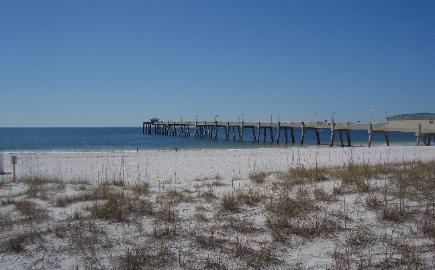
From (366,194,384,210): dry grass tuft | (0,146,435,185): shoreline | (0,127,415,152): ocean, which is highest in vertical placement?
(366,194,384,210): dry grass tuft

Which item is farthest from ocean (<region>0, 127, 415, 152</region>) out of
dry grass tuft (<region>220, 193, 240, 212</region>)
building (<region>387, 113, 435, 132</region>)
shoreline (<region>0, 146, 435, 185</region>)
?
dry grass tuft (<region>220, 193, 240, 212</region>)

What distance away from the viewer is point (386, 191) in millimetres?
7742

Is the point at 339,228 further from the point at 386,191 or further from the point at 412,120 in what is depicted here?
the point at 412,120

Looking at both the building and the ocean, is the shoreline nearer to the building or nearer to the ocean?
the building

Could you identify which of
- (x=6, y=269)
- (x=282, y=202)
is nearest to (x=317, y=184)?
(x=282, y=202)

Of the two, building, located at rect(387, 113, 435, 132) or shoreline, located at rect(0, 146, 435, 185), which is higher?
building, located at rect(387, 113, 435, 132)

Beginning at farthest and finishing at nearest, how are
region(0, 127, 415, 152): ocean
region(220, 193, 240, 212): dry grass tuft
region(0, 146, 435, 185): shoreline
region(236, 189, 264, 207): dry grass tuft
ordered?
region(0, 127, 415, 152): ocean, region(0, 146, 435, 185): shoreline, region(236, 189, 264, 207): dry grass tuft, region(220, 193, 240, 212): dry grass tuft

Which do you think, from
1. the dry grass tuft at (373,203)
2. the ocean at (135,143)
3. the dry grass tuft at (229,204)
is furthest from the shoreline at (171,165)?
the ocean at (135,143)

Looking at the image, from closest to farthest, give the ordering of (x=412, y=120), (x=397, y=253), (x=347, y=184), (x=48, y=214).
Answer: (x=397, y=253)
(x=48, y=214)
(x=347, y=184)
(x=412, y=120)

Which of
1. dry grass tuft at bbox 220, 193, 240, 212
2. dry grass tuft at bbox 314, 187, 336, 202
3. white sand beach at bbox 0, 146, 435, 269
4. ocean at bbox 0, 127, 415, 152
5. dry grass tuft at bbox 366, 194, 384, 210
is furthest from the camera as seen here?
ocean at bbox 0, 127, 415, 152

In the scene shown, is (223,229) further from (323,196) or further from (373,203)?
(373,203)

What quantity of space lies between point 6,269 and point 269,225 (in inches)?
137

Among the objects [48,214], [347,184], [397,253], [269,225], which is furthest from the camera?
[347,184]

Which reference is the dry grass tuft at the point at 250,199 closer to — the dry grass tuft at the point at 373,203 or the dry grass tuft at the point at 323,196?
the dry grass tuft at the point at 323,196
